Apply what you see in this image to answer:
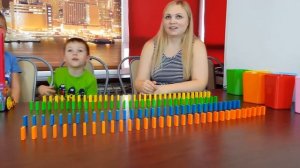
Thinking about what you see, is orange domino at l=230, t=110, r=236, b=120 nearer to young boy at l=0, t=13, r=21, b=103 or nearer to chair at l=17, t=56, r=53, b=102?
young boy at l=0, t=13, r=21, b=103

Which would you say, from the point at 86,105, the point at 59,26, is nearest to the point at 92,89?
the point at 86,105

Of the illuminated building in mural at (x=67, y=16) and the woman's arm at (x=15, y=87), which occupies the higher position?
the illuminated building in mural at (x=67, y=16)

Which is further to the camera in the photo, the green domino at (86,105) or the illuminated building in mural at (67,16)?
the illuminated building in mural at (67,16)

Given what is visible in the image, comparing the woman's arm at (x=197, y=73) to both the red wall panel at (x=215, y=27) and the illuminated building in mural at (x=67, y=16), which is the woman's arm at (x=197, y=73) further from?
the red wall panel at (x=215, y=27)

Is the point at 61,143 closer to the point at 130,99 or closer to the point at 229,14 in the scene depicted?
the point at 130,99

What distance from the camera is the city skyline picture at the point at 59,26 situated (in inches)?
108

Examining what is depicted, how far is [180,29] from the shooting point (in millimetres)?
1853

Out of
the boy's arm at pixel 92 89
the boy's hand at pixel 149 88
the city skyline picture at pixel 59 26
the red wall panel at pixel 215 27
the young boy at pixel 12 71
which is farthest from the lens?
the red wall panel at pixel 215 27

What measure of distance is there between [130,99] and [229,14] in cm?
99

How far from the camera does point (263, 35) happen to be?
1.83m

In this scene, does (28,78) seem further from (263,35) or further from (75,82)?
(263,35)

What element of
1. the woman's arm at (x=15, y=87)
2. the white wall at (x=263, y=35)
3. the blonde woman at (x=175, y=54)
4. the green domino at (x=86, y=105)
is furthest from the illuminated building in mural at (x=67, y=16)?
the green domino at (x=86, y=105)

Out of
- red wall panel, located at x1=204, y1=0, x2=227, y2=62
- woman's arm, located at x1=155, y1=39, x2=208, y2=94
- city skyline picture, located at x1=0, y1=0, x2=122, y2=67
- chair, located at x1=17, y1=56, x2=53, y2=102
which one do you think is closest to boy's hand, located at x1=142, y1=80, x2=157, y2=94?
woman's arm, located at x1=155, y1=39, x2=208, y2=94

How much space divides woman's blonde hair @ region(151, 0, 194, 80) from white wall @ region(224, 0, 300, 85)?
298 mm
